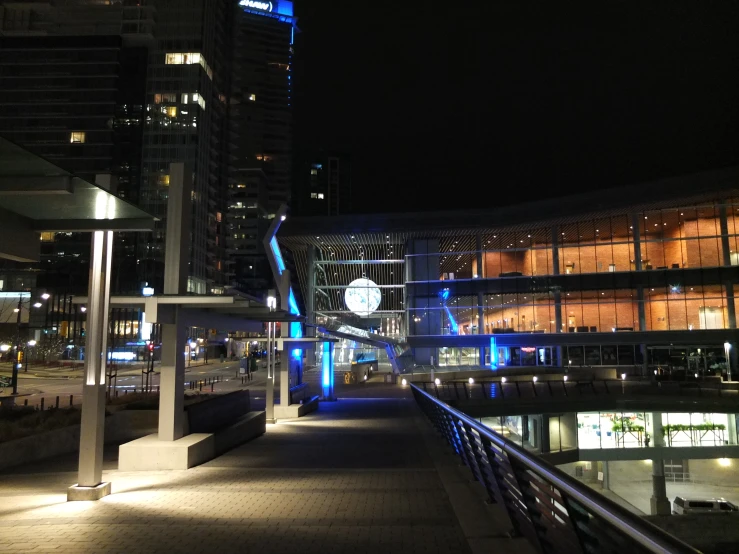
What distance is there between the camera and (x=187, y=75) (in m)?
95.9

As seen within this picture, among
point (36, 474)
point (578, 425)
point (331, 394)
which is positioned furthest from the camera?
point (578, 425)

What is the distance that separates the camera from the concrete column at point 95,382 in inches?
320

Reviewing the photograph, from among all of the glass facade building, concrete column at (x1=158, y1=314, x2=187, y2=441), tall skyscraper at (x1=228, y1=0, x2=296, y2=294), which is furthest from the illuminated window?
concrete column at (x1=158, y1=314, x2=187, y2=441)

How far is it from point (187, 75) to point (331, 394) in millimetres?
81415

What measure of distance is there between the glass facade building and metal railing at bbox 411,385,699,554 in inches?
1866

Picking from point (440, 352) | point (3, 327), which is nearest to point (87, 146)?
point (3, 327)

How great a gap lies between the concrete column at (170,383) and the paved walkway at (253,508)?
0.98 meters

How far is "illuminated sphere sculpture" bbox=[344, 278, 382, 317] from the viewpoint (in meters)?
62.2

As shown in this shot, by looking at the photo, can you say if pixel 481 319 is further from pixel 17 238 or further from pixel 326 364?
pixel 17 238

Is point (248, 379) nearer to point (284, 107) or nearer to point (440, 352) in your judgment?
point (440, 352)

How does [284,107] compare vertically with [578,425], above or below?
above

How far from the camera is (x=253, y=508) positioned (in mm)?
7441

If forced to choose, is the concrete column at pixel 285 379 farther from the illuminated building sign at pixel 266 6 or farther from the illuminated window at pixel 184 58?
the illuminated building sign at pixel 266 6

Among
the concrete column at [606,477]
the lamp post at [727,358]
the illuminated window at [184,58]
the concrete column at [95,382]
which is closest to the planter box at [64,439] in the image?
the concrete column at [95,382]
